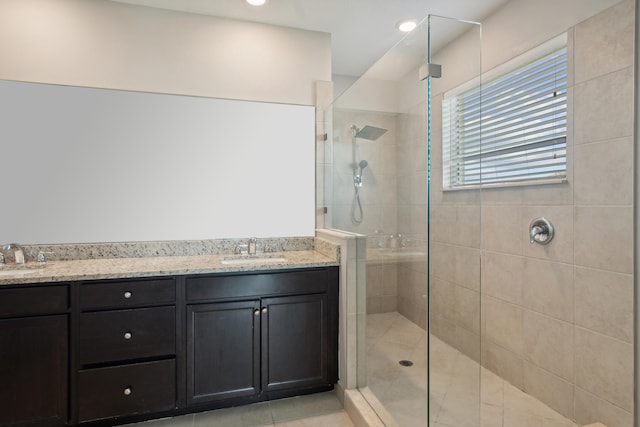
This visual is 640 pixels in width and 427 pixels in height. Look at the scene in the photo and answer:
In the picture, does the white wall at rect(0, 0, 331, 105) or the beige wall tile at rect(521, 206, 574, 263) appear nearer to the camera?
the beige wall tile at rect(521, 206, 574, 263)

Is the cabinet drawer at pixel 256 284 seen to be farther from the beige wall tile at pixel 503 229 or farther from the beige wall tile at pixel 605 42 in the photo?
the beige wall tile at pixel 605 42

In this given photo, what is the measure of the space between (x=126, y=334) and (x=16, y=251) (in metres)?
0.93

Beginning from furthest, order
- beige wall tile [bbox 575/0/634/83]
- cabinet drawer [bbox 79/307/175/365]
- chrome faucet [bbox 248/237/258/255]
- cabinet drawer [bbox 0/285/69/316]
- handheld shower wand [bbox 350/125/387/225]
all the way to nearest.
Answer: chrome faucet [bbox 248/237/258/255]
handheld shower wand [bbox 350/125/387/225]
cabinet drawer [bbox 79/307/175/365]
cabinet drawer [bbox 0/285/69/316]
beige wall tile [bbox 575/0/634/83]

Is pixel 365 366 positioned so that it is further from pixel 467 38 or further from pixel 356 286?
pixel 467 38

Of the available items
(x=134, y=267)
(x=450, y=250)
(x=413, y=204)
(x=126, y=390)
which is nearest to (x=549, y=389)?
(x=450, y=250)

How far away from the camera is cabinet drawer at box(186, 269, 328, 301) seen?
2070 millimetres

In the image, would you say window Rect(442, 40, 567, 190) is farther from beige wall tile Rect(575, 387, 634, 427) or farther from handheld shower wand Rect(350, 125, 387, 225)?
beige wall tile Rect(575, 387, 634, 427)

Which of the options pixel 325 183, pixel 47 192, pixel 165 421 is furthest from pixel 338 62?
pixel 165 421

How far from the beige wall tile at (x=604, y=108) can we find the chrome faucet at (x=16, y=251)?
10.7ft

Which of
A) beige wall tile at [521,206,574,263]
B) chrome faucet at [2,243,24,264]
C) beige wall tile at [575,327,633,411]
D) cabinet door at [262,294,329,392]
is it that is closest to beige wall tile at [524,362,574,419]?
beige wall tile at [575,327,633,411]

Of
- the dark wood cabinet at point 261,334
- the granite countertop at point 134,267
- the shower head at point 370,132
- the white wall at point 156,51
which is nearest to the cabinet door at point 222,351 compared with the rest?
the dark wood cabinet at point 261,334

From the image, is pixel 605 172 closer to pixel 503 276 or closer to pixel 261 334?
pixel 503 276

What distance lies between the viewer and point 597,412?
1768 millimetres

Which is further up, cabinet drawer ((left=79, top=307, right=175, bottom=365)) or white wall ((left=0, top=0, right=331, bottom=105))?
white wall ((left=0, top=0, right=331, bottom=105))
